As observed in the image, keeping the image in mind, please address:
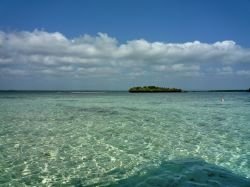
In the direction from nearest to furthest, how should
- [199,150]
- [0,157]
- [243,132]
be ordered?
[0,157], [199,150], [243,132]

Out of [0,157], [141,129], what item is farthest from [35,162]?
[141,129]

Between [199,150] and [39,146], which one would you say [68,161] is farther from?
[199,150]

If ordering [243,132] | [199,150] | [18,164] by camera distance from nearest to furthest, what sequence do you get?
[18,164] → [199,150] → [243,132]

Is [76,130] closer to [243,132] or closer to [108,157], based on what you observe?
[108,157]

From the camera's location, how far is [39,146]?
15.4 metres

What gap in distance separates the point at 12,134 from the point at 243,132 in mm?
16396

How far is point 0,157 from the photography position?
42.8 feet

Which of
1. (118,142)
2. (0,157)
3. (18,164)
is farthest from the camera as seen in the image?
(118,142)

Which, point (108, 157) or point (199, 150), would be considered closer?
point (108, 157)

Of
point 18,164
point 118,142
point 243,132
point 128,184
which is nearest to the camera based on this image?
point 128,184

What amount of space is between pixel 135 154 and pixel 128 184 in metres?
4.35

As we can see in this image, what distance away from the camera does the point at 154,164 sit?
11938mm

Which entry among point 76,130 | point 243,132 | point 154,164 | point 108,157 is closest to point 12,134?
point 76,130

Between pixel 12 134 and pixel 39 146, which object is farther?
pixel 12 134
